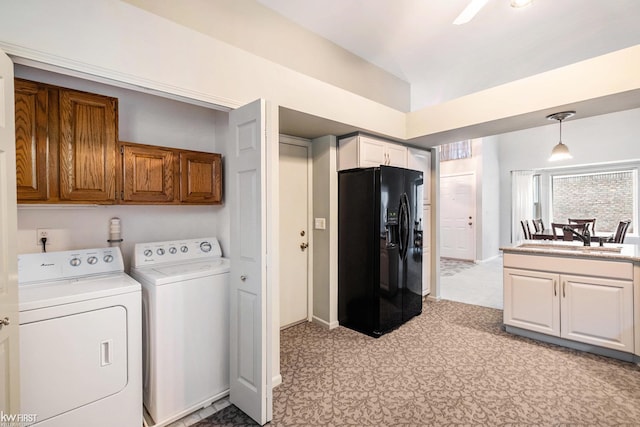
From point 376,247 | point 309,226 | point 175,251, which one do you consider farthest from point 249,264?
point 309,226

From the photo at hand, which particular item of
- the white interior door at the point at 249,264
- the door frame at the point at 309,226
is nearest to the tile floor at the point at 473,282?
the door frame at the point at 309,226

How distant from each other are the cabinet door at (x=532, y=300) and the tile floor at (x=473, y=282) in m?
1.04

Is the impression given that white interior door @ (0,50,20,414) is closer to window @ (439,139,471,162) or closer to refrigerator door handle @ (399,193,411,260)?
refrigerator door handle @ (399,193,411,260)

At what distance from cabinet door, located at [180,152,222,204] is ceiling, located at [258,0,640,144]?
874 mm

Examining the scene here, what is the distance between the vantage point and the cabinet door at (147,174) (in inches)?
82.2

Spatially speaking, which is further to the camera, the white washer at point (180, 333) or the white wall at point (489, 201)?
the white wall at point (489, 201)

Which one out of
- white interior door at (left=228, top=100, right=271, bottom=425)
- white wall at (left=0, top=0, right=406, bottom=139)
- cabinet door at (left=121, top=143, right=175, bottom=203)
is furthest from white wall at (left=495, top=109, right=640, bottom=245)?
cabinet door at (left=121, top=143, right=175, bottom=203)

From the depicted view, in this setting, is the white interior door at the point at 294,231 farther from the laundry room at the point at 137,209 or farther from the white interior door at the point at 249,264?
the white interior door at the point at 249,264

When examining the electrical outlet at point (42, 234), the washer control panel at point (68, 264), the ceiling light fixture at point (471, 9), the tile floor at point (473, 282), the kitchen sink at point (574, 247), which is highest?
the ceiling light fixture at point (471, 9)

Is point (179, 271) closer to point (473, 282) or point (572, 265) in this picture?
point (572, 265)

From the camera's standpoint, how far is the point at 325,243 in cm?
338

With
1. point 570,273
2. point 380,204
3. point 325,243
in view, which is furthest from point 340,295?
point 570,273

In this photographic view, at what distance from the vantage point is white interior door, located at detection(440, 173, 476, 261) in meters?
7.25

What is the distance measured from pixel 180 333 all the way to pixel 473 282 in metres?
5.11
